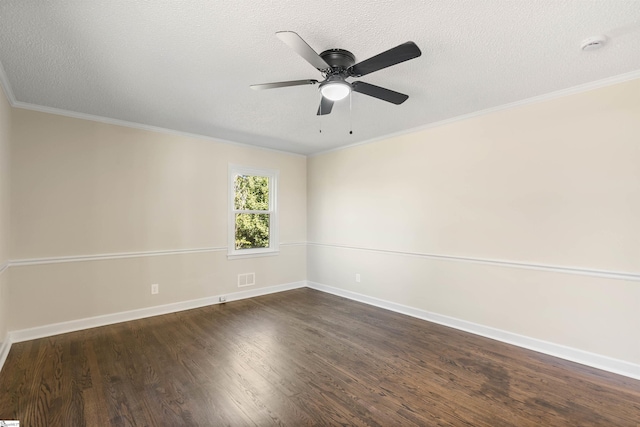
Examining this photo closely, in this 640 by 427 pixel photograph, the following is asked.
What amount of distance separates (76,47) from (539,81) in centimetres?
375

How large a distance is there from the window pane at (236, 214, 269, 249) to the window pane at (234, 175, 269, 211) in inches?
6.2

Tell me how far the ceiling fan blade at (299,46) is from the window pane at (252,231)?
3.47m

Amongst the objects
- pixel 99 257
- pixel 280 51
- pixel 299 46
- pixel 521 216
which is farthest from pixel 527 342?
pixel 99 257

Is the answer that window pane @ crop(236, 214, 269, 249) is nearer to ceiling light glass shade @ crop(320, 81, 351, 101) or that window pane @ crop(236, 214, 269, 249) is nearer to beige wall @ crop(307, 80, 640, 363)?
beige wall @ crop(307, 80, 640, 363)

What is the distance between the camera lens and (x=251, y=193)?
5125 millimetres

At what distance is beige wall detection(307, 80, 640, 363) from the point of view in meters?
2.60

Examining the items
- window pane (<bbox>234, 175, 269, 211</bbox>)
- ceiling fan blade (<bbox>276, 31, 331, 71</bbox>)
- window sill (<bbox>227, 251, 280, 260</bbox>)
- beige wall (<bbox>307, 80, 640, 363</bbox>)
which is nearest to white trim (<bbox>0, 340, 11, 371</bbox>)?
window sill (<bbox>227, 251, 280, 260</bbox>)

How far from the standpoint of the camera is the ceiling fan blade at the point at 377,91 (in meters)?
2.29

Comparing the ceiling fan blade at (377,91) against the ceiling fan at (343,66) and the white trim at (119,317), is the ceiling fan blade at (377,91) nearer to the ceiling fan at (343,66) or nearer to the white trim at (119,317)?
the ceiling fan at (343,66)

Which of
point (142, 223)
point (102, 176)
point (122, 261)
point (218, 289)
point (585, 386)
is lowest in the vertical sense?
point (585, 386)

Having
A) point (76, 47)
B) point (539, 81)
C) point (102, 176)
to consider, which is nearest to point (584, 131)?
point (539, 81)

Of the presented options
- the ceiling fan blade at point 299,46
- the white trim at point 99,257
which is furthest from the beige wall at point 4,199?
the ceiling fan blade at point 299,46

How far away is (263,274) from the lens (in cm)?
515

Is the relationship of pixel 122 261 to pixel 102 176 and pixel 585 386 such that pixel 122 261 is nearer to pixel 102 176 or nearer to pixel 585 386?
pixel 102 176
